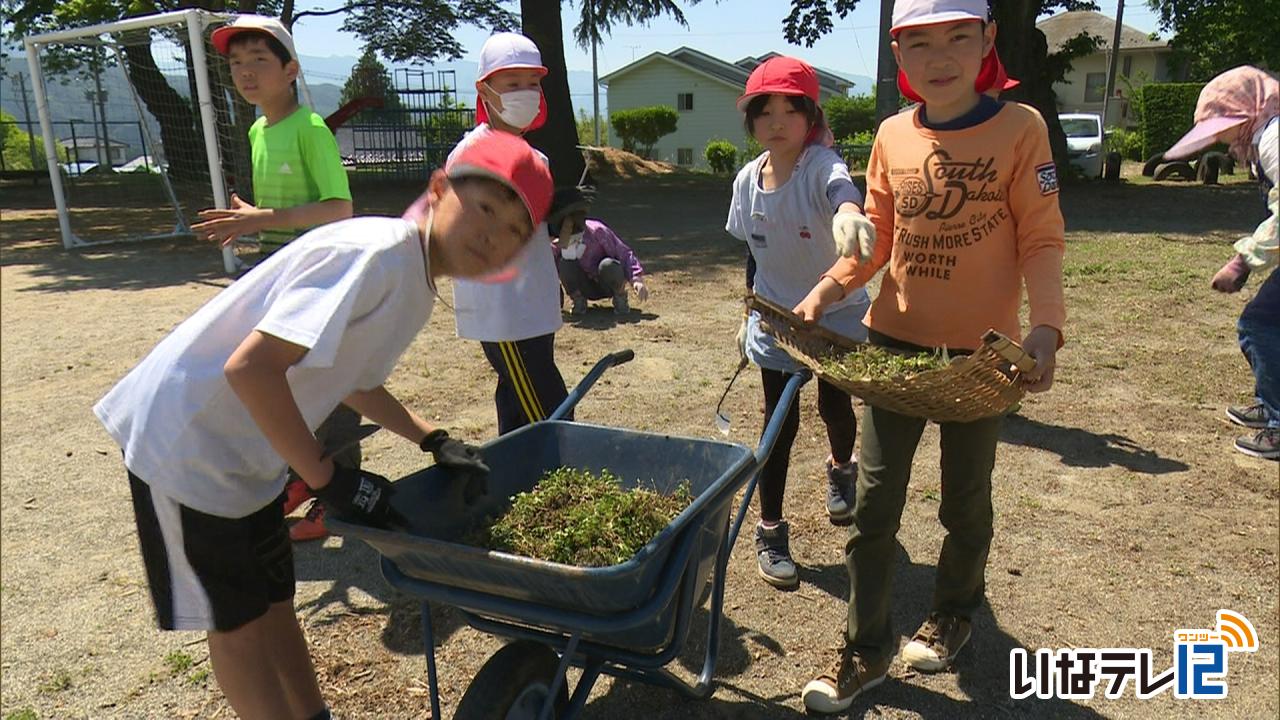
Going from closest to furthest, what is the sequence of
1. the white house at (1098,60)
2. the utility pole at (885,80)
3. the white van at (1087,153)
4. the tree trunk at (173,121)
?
the utility pole at (885,80) < the tree trunk at (173,121) < the white van at (1087,153) < the white house at (1098,60)

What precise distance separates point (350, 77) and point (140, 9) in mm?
8485

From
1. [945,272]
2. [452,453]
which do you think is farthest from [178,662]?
[945,272]

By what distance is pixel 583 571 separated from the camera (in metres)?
1.68

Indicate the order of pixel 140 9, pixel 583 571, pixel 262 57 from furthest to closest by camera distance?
pixel 140 9
pixel 262 57
pixel 583 571

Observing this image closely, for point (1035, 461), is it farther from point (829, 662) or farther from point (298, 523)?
point (298, 523)

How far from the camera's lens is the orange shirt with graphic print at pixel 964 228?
224cm

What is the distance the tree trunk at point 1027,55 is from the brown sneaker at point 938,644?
46.8 feet

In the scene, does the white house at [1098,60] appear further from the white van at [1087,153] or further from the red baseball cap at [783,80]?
the red baseball cap at [783,80]

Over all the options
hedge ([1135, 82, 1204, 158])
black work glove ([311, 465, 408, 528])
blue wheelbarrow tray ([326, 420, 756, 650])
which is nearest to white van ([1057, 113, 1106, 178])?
hedge ([1135, 82, 1204, 158])

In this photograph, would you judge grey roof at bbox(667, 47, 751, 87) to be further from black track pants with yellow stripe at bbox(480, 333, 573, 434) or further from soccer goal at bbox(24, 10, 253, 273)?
black track pants with yellow stripe at bbox(480, 333, 573, 434)

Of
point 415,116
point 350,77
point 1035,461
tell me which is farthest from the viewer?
point 350,77

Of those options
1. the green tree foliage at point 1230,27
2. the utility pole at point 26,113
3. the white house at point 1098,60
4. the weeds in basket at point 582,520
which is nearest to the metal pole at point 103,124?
the utility pole at point 26,113

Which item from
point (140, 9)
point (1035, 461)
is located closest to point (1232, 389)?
point (1035, 461)

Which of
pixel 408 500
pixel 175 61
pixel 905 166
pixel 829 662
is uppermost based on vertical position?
pixel 175 61
